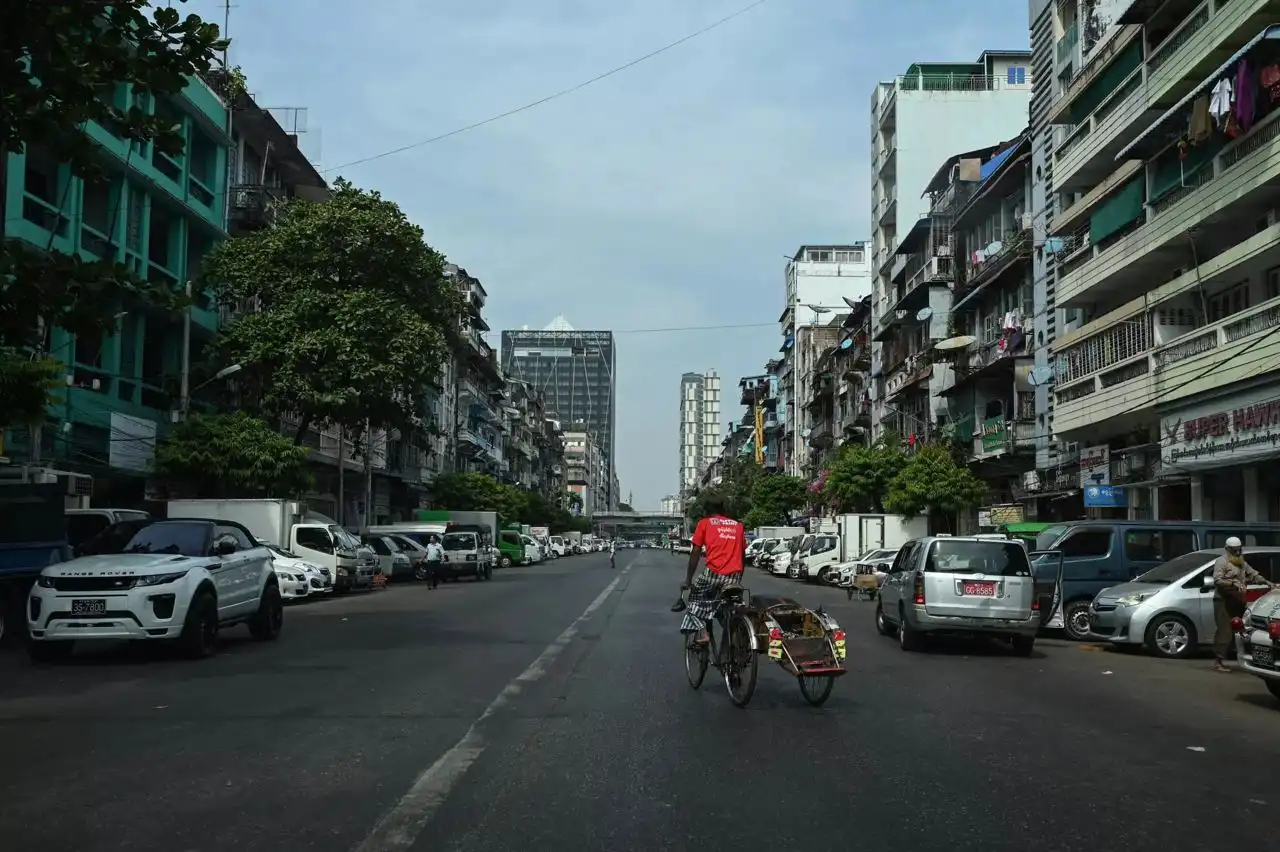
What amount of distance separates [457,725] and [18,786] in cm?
315

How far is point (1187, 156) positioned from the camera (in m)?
26.6

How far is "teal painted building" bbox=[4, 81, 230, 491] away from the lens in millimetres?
29141

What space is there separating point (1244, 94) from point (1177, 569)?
1071 cm

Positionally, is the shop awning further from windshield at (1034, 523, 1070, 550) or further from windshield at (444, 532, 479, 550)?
windshield at (444, 532, 479, 550)

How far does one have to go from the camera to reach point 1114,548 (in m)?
20.1

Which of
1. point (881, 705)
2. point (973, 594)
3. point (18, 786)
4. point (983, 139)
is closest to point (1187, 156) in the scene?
point (973, 594)

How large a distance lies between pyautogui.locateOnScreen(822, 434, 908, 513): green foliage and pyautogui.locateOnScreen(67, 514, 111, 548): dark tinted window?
36.9 m

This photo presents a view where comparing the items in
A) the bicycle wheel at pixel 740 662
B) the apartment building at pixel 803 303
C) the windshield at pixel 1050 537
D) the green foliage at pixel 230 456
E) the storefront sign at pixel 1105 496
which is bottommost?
the bicycle wheel at pixel 740 662

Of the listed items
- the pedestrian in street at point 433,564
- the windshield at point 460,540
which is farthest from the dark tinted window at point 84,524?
the windshield at point 460,540

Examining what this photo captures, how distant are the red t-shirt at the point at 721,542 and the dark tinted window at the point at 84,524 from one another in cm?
1310

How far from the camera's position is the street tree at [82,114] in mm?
10047

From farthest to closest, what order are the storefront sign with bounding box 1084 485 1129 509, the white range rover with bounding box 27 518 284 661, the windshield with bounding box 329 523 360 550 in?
the windshield with bounding box 329 523 360 550 < the storefront sign with bounding box 1084 485 1129 509 < the white range rover with bounding box 27 518 284 661

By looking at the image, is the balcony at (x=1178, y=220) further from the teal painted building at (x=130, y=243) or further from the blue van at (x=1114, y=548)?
the teal painted building at (x=130, y=243)

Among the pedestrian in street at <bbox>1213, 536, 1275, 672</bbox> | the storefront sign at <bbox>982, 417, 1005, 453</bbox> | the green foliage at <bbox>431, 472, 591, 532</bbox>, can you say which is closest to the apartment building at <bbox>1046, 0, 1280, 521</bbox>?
the storefront sign at <bbox>982, 417, 1005, 453</bbox>
